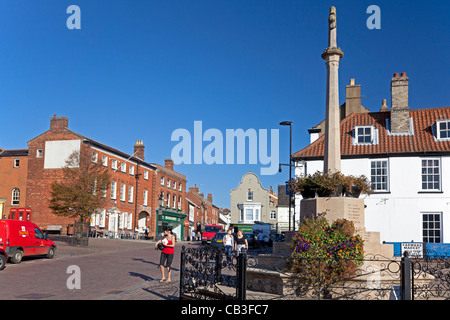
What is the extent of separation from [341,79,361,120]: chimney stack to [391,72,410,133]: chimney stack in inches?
227

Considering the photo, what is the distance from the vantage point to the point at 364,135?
2950 centimetres

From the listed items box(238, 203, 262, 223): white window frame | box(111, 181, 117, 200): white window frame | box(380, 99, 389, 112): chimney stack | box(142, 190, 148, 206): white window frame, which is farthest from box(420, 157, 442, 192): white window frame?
box(238, 203, 262, 223): white window frame

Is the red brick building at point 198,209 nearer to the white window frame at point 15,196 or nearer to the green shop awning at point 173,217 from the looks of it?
the green shop awning at point 173,217

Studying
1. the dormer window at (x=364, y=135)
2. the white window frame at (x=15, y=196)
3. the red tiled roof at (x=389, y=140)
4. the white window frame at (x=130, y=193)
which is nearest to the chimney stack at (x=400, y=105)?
the red tiled roof at (x=389, y=140)

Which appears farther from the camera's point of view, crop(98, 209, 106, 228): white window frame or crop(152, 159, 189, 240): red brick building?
crop(152, 159, 189, 240): red brick building

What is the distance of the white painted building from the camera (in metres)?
27.0

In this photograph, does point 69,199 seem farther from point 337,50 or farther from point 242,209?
point 242,209

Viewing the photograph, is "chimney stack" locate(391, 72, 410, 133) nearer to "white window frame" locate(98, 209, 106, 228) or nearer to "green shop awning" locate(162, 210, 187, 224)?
"white window frame" locate(98, 209, 106, 228)

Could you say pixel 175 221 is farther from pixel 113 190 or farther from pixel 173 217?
pixel 113 190

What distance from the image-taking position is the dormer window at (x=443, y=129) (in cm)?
2780

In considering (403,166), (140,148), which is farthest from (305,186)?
(140,148)
